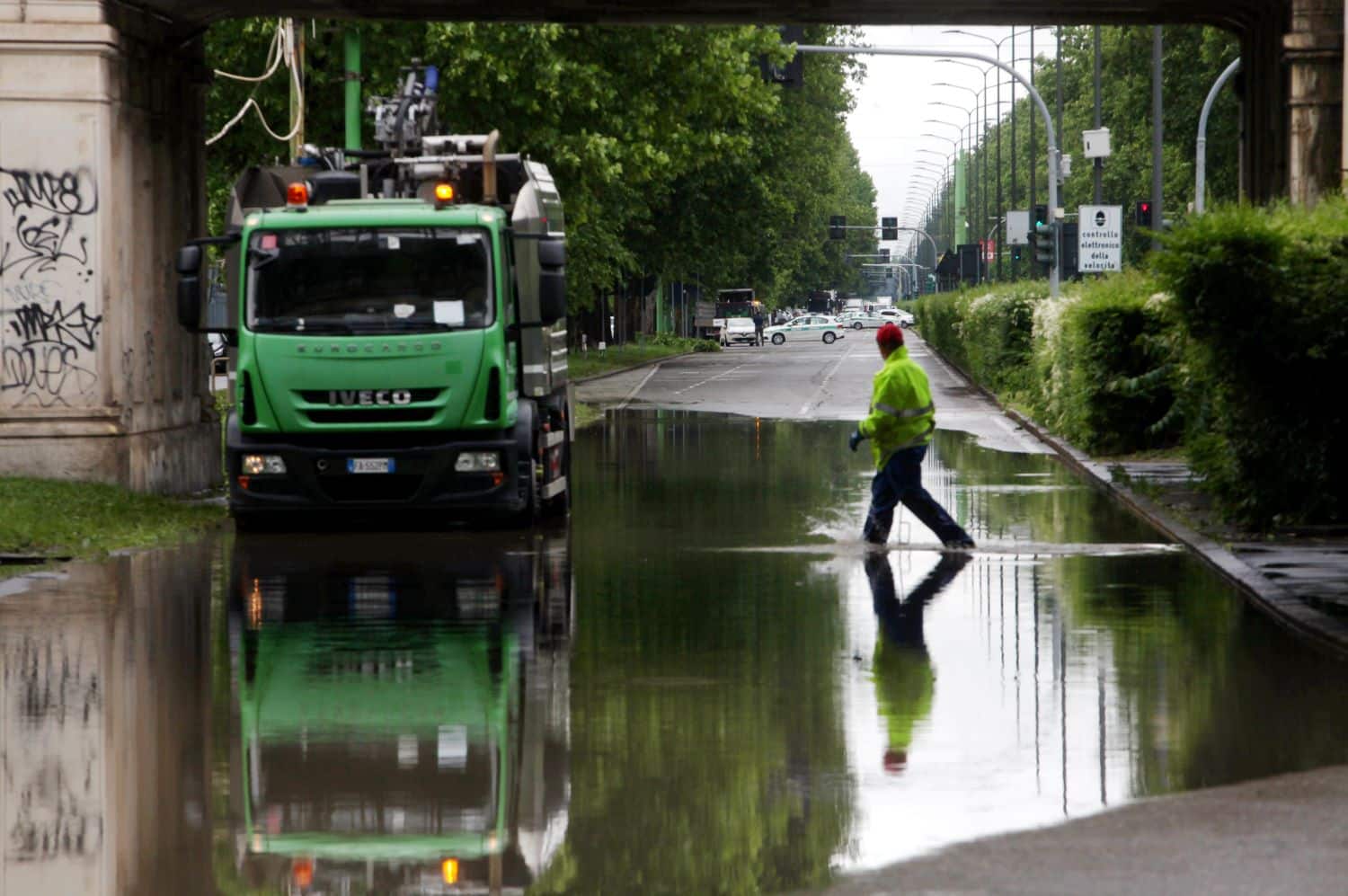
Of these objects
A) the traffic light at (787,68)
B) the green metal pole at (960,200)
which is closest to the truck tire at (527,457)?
the traffic light at (787,68)

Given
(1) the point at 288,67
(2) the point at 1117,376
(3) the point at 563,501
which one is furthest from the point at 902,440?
(1) the point at 288,67

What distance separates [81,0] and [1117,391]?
12.4m

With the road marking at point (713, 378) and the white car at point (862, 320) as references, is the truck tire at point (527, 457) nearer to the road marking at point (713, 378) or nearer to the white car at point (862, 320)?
the road marking at point (713, 378)

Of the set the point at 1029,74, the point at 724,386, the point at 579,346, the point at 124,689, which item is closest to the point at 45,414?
the point at 124,689

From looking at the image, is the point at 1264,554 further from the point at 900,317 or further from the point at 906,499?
the point at 900,317

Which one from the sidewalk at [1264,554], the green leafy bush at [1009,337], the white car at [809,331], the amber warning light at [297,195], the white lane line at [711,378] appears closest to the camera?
the sidewalk at [1264,554]

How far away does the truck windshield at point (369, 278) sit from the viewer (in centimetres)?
1825

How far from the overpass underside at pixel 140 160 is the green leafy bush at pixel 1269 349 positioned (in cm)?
689

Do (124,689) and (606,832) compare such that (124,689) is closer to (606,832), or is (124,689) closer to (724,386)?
(606,832)

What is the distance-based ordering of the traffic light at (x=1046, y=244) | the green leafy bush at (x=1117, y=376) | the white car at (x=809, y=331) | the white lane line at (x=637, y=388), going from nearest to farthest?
1. the green leafy bush at (x=1117, y=376)
2. the traffic light at (x=1046, y=244)
3. the white lane line at (x=637, y=388)
4. the white car at (x=809, y=331)

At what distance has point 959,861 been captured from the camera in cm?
698

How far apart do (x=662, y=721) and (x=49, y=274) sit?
12526 mm

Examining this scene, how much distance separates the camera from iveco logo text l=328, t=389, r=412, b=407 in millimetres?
18141

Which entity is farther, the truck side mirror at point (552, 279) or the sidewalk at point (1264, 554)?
the truck side mirror at point (552, 279)
